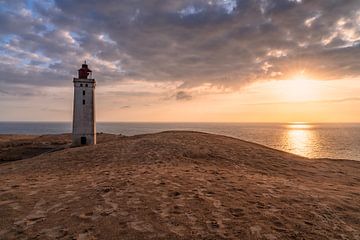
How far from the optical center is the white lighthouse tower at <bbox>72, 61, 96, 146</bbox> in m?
33.7

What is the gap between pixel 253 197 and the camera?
1121 cm

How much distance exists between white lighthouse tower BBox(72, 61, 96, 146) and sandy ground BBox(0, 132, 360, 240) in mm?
15329

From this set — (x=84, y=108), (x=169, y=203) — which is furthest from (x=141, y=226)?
(x=84, y=108)

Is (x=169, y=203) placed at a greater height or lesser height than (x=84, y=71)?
lesser

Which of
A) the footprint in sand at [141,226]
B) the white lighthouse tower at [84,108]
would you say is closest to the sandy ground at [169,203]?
the footprint in sand at [141,226]

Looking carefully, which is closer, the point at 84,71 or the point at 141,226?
the point at 141,226

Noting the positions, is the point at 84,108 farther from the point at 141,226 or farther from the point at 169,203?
the point at 141,226

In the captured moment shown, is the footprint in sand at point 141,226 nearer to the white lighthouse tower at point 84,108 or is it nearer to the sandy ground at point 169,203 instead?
the sandy ground at point 169,203

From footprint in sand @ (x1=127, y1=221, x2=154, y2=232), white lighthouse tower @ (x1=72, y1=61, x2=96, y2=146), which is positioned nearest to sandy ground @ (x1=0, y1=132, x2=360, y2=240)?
footprint in sand @ (x1=127, y1=221, x2=154, y2=232)

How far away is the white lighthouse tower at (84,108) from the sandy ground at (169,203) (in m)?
15.3

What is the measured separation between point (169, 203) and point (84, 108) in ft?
89.9

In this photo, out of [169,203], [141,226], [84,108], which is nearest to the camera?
[141,226]

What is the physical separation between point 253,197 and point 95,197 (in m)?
7.11

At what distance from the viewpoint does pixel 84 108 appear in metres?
33.9
